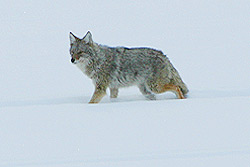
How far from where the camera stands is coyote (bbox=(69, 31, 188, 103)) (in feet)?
20.8

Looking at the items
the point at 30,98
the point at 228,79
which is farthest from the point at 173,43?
the point at 30,98

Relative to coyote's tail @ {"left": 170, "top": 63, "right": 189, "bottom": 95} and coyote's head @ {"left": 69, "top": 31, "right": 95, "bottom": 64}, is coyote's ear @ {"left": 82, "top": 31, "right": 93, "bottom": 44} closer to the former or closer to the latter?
coyote's head @ {"left": 69, "top": 31, "right": 95, "bottom": 64}

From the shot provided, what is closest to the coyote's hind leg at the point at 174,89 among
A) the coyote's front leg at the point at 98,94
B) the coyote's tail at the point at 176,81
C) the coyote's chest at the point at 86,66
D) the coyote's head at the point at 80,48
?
the coyote's tail at the point at 176,81

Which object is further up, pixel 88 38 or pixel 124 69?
pixel 88 38

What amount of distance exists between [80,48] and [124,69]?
0.80 meters

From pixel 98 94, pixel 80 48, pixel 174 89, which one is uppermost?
pixel 80 48

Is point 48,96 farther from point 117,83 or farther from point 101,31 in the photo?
point 101,31

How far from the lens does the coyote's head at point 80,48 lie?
6.30m

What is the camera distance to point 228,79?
25.2 ft

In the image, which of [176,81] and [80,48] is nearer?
[80,48]

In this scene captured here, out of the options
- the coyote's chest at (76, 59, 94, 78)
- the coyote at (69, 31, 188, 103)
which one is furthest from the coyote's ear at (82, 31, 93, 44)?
the coyote's chest at (76, 59, 94, 78)

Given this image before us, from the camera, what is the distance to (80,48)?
632cm

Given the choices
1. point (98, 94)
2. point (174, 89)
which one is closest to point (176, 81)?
point (174, 89)

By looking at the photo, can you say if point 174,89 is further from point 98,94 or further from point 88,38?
point 88,38
